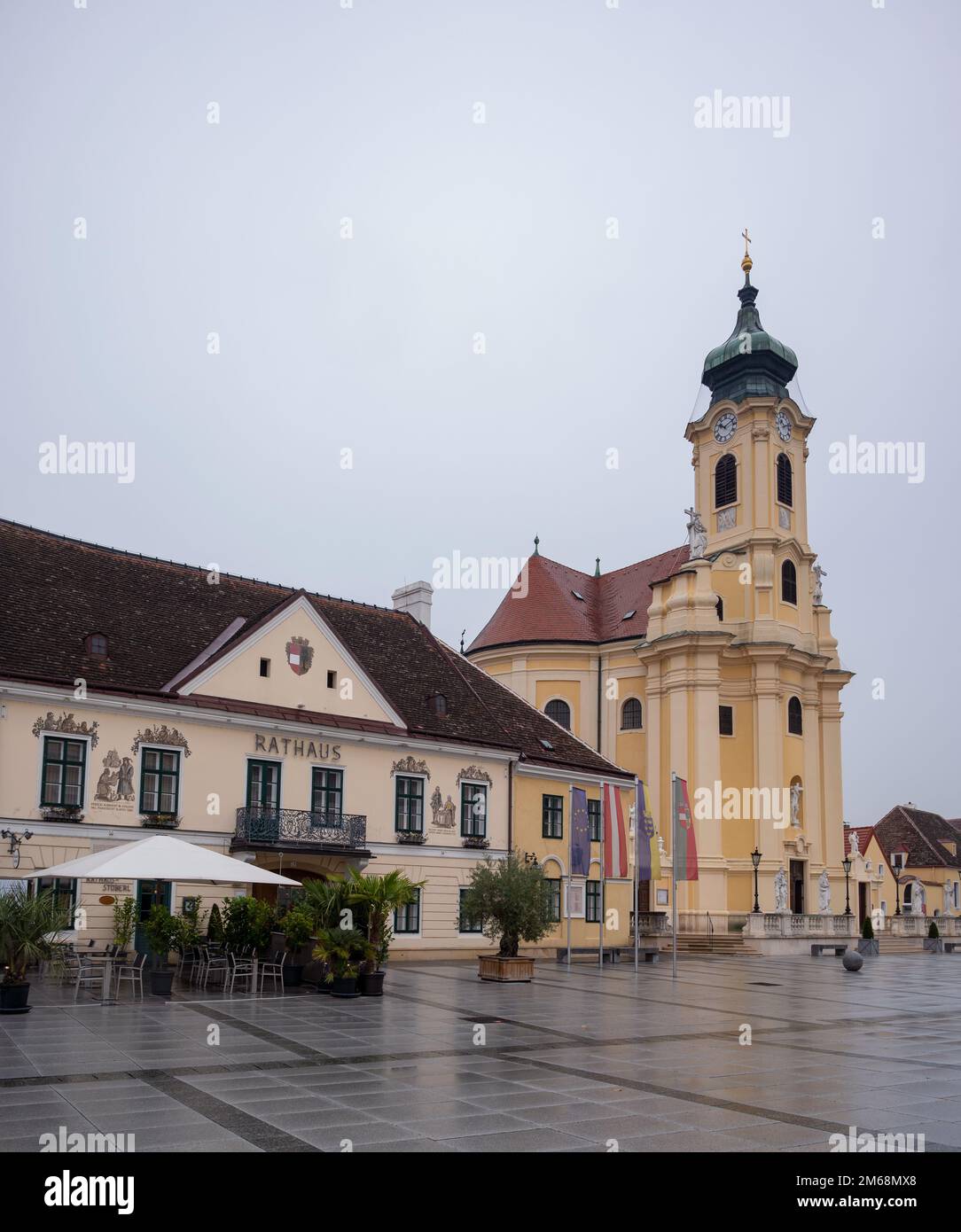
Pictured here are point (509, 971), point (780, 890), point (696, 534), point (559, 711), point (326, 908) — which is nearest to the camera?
point (326, 908)

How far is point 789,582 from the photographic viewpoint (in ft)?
184

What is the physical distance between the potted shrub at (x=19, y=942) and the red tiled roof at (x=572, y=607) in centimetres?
4287

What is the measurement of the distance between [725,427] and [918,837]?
1555 inches

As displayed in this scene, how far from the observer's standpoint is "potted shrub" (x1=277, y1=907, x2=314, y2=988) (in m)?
21.0

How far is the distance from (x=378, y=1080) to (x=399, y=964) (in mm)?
18326

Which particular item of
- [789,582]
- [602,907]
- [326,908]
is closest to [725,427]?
[789,582]

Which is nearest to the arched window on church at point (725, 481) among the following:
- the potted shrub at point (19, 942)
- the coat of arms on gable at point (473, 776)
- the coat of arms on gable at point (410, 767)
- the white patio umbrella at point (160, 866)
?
A: the coat of arms on gable at point (473, 776)

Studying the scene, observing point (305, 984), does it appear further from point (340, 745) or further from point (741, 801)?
point (741, 801)

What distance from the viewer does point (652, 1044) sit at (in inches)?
607

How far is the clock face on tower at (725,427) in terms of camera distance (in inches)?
2276

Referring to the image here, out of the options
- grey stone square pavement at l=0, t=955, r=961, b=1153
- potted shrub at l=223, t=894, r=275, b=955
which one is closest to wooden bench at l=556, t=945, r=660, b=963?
grey stone square pavement at l=0, t=955, r=961, b=1153

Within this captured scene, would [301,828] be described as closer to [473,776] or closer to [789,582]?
[473,776]

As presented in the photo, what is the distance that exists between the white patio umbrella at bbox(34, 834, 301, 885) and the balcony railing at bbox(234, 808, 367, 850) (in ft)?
23.7
